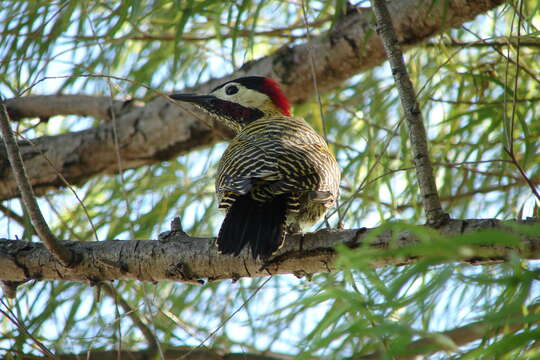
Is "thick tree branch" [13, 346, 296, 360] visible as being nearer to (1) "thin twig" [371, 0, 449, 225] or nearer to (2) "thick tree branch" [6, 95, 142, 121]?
(1) "thin twig" [371, 0, 449, 225]

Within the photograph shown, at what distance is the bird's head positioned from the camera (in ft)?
10.2

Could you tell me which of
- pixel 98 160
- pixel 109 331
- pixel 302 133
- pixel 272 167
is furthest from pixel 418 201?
pixel 98 160

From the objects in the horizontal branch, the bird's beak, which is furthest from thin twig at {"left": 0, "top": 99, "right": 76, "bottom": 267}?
the bird's beak

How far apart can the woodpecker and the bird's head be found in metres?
0.25

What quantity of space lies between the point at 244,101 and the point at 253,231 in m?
1.44

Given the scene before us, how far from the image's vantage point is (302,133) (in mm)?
2594

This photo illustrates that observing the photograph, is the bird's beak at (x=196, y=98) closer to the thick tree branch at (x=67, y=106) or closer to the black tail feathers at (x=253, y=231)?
the thick tree branch at (x=67, y=106)

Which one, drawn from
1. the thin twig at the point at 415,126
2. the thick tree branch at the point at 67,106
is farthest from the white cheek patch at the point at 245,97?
the thin twig at the point at 415,126

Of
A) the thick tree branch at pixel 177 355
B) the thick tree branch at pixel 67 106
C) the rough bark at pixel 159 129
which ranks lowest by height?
the thick tree branch at pixel 177 355

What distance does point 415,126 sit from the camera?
168 centimetres

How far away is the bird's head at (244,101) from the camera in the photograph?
3.10 metres

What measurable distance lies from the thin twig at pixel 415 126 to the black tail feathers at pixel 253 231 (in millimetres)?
460

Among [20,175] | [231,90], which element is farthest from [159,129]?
[20,175]

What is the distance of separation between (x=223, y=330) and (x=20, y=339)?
0.78 m
